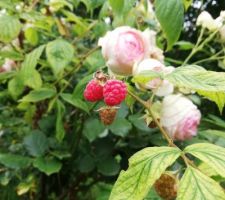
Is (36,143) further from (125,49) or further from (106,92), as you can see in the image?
(106,92)

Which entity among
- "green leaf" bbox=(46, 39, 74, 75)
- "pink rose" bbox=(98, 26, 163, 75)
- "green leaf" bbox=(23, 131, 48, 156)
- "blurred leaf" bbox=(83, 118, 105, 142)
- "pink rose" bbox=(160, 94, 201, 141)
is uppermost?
"pink rose" bbox=(98, 26, 163, 75)

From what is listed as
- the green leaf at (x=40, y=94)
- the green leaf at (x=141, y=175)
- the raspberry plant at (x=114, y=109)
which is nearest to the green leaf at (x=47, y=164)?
the raspberry plant at (x=114, y=109)

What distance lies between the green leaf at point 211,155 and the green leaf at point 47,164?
1.53ft

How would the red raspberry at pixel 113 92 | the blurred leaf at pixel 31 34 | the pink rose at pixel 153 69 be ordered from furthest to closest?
the blurred leaf at pixel 31 34 → the pink rose at pixel 153 69 → the red raspberry at pixel 113 92

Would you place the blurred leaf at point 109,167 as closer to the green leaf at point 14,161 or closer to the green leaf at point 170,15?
the green leaf at point 14,161

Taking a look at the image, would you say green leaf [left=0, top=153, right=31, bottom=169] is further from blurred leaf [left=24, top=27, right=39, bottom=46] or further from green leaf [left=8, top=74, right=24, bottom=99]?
blurred leaf [left=24, top=27, right=39, bottom=46]

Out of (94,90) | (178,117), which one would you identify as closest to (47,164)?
(178,117)

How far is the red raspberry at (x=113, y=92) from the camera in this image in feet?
1.54

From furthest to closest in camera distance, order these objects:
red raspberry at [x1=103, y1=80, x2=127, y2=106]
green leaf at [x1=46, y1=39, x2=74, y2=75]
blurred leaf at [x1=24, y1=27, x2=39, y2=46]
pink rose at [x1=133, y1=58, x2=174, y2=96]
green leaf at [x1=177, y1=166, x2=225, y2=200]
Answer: blurred leaf at [x1=24, y1=27, x2=39, y2=46] → green leaf at [x1=46, y1=39, x2=74, y2=75] → pink rose at [x1=133, y1=58, x2=174, y2=96] → red raspberry at [x1=103, y1=80, x2=127, y2=106] → green leaf at [x1=177, y1=166, x2=225, y2=200]

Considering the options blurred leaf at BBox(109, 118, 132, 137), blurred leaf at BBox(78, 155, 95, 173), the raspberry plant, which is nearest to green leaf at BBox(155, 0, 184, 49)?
the raspberry plant

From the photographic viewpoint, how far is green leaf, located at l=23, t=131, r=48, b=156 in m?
0.91

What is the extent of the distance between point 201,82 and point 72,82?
0.71 meters

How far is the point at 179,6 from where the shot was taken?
57 cm

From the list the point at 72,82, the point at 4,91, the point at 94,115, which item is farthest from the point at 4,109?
the point at 94,115
